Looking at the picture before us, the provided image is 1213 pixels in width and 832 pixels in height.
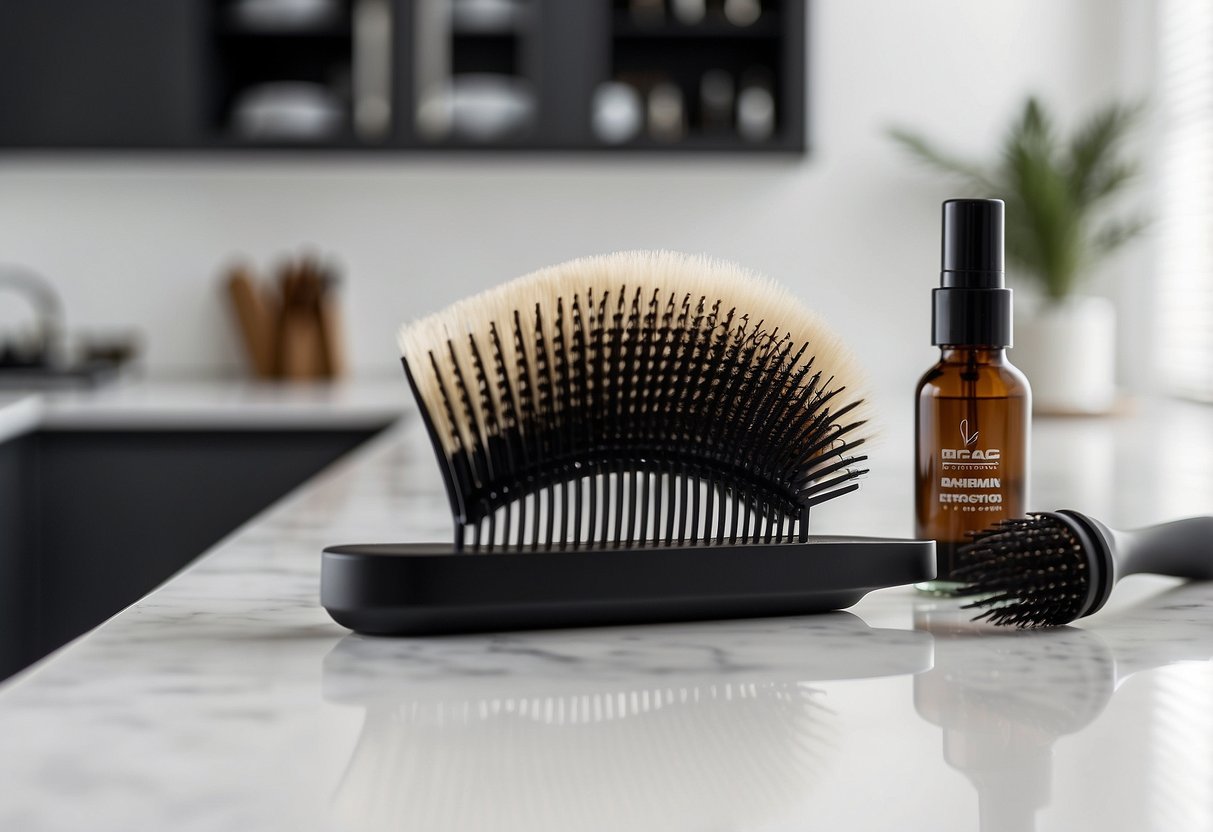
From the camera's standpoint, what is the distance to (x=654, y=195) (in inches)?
107

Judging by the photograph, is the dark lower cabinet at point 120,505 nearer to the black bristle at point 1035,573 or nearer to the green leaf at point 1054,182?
the green leaf at point 1054,182

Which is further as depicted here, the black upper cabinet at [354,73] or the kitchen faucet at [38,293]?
the kitchen faucet at [38,293]

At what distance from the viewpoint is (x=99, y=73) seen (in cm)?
240

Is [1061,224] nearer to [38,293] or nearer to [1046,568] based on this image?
[1046,568]

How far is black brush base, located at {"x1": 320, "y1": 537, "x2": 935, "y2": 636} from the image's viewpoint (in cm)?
51

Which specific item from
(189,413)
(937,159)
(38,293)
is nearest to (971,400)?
(189,413)

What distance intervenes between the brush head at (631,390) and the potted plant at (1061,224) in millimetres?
1456

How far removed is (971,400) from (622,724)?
0.97 ft

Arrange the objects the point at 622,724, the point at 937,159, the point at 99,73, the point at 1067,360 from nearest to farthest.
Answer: the point at 622,724, the point at 1067,360, the point at 99,73, the point at 937,159

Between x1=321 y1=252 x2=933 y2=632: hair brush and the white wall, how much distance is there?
2141 millimetres

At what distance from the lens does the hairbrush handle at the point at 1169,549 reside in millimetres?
585

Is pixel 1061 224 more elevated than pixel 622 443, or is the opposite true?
pixel 1061 224

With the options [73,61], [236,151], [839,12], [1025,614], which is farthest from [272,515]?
[839,12]

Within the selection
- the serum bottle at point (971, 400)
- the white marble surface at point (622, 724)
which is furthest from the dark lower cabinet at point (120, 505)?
the serum bottle at point (971, 400)
